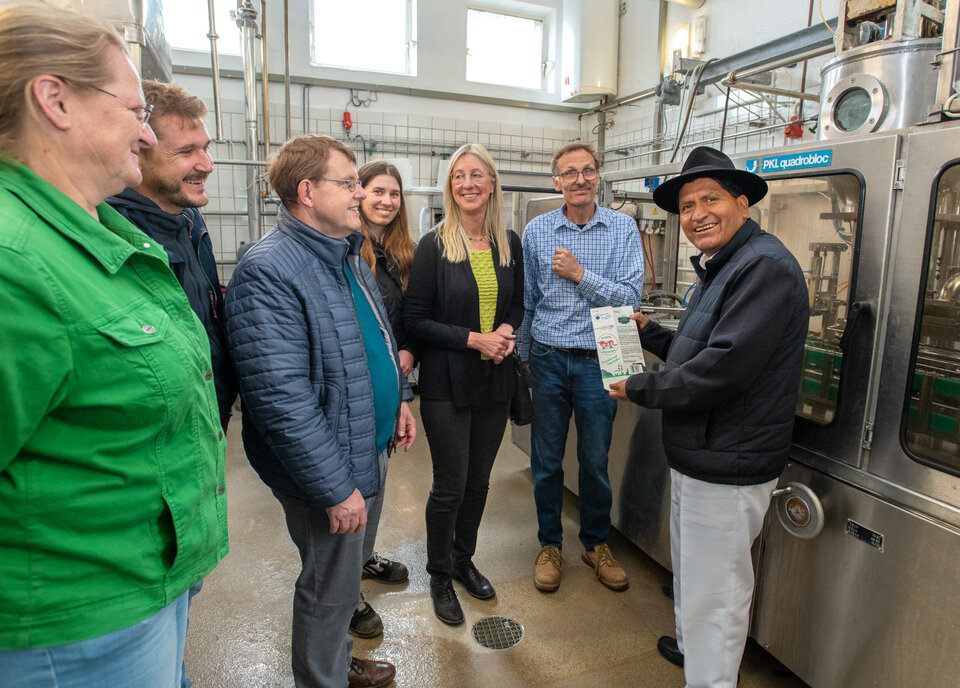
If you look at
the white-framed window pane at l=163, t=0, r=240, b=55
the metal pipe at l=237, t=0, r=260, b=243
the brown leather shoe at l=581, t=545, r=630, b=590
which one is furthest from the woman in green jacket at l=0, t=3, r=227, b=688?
the white-framed window pane at l=163, t=0, r=240, b=55

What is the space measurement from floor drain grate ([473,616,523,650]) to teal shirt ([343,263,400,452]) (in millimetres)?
913

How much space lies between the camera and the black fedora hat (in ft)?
4.84

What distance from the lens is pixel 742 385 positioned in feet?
4.54

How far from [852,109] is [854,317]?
66 centimetres

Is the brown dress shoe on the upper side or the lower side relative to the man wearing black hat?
lower

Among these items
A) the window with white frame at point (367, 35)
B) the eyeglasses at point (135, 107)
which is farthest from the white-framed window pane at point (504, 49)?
the eyeglasses at point (135, 107)

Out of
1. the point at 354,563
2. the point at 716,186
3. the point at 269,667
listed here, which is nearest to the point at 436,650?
the point at 269,667

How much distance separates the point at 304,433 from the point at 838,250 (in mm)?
1490

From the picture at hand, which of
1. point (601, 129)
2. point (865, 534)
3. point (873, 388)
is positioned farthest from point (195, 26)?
point (865, 534)

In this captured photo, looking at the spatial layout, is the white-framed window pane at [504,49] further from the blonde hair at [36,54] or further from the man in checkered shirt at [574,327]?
the blonde hair at [36,54]

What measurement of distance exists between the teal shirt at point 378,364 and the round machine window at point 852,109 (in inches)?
58.2

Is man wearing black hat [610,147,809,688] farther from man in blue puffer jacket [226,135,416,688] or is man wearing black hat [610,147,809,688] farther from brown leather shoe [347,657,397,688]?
brown leather shoe [347,657,397,688]

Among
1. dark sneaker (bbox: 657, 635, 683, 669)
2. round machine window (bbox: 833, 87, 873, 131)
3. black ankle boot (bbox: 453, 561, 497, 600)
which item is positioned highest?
round machine window (bbox: 833, 87, 873, 131)

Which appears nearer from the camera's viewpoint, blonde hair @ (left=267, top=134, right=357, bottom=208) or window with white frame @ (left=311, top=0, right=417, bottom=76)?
blonde hair @ (left=267, top=134, right=357, bottom=208)
